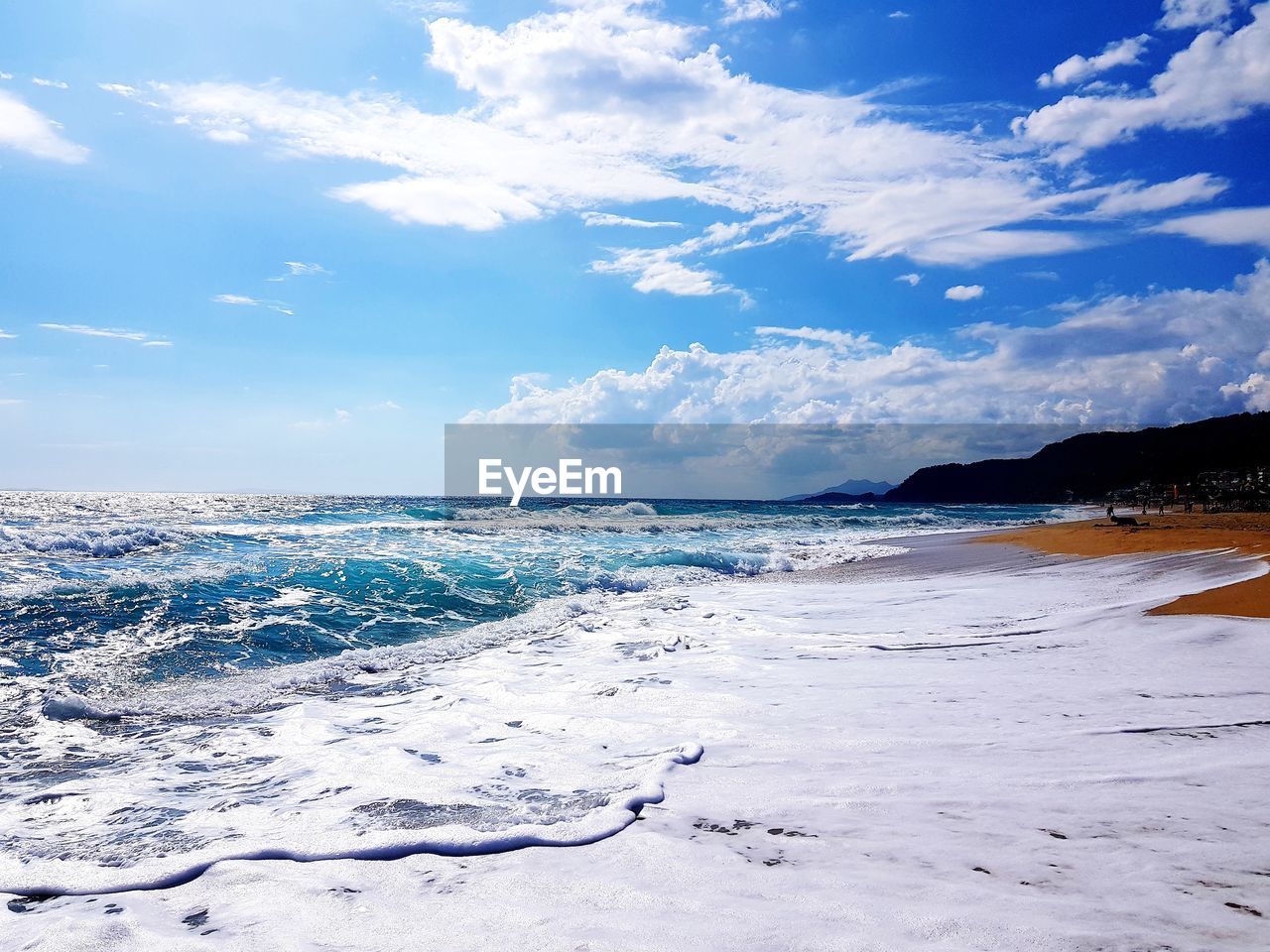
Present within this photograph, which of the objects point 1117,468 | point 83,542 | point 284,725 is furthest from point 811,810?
point 1117,468

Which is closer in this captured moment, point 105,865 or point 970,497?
point 105,865

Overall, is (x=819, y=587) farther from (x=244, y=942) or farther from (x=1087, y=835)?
(x=244, y=942)

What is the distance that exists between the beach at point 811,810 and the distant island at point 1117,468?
59583mm

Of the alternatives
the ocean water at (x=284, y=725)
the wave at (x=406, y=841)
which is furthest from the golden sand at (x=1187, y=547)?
the wave at (x=406, y=841)

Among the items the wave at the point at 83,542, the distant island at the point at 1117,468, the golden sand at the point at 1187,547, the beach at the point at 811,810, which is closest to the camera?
the beach at the point at 811,810

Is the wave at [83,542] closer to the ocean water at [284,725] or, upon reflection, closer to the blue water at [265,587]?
the blue water at [265,587]

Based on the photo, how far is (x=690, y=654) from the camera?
7.38 m

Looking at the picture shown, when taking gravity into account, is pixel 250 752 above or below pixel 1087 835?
below

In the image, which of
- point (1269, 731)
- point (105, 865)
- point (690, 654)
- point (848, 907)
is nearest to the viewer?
point (848, 907)

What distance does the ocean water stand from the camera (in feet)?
11.1

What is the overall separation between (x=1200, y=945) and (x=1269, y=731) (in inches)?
104

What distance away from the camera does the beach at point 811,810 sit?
2357 mm

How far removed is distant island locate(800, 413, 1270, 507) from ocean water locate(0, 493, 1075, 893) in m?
60.5

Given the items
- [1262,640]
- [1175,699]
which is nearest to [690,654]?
A: [1175,699]
